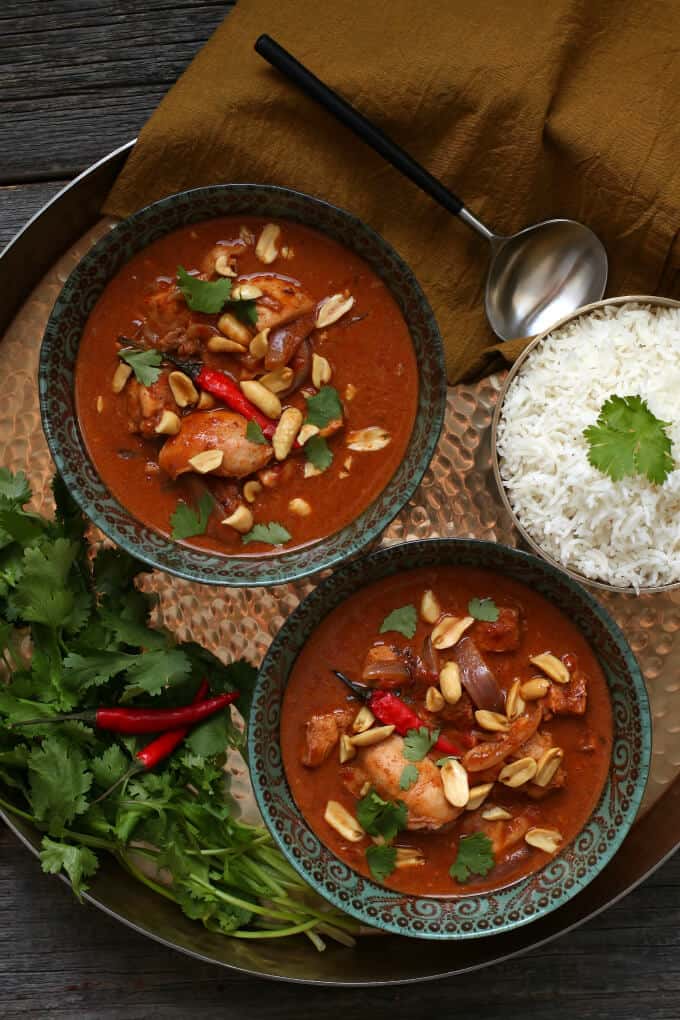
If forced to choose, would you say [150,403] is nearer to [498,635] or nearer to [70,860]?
[498,635]

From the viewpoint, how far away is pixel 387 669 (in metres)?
2.57

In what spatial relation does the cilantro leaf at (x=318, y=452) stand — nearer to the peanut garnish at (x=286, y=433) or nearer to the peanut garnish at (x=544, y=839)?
the peanut garnish at (x=286, y=433)

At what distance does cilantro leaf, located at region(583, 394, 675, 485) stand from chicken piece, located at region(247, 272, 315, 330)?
82 cm

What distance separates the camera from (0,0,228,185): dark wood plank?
2965 mm

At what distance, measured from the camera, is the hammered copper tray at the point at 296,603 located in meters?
2.78

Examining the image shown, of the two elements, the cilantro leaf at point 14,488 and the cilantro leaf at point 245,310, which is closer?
the cilantro leaf at point 245,310

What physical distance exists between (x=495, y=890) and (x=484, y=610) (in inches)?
29.6

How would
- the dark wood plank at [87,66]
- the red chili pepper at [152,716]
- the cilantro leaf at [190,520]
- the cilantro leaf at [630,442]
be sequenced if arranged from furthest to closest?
the dark wood plank at [87,66] < the red chili pepper at [152,716] < the cilantro leaf at [190,520] < the cilantro leaf at [630,442]

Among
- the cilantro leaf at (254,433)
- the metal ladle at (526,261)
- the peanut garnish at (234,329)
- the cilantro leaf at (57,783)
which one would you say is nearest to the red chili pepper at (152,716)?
the cilantro leaf at (57,783)

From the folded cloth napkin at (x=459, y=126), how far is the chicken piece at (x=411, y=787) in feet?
3.58

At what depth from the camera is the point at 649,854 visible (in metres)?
2.76

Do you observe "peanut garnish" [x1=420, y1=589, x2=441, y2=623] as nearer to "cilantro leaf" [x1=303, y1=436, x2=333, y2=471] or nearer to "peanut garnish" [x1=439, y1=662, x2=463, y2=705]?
"peanut garnish" [x1=439, y1=662, x2=463, y2=705]

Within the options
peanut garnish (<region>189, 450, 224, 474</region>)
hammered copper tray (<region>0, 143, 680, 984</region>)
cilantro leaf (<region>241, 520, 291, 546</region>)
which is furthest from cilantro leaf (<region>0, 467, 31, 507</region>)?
cilantro leaf (<region>241, 520, 291, 546</region>)

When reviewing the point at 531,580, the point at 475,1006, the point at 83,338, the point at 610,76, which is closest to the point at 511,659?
the point at 531,580
